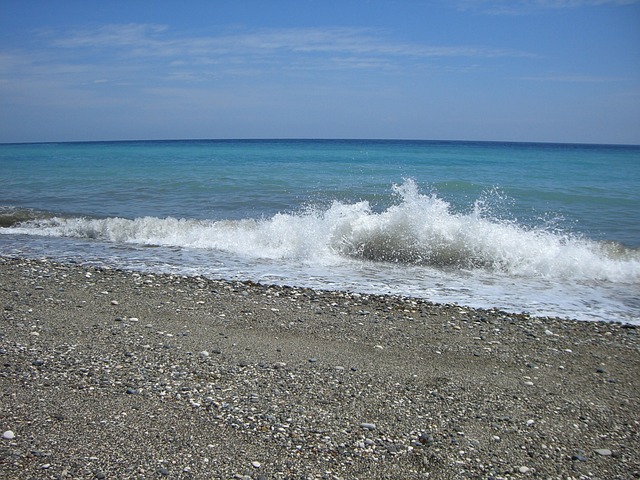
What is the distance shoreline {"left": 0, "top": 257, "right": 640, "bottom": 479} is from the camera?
3506 millimetres

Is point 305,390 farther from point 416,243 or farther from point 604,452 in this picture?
point 416,243

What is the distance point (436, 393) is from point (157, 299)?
3.98 meters

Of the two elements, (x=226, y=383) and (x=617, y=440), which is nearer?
(x=617, y=440)

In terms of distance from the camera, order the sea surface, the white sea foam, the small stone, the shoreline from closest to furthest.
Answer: the shoreline
the small stone
the sea surface
the white sea foam

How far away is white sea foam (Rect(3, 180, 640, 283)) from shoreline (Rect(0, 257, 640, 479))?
3016 millimetres

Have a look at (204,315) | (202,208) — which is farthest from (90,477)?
(202,208)

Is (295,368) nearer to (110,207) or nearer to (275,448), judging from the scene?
(275,448)

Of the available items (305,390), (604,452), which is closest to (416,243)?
(305,390)

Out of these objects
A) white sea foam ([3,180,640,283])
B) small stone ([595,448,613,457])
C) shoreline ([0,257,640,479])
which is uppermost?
white sea foam ([3,180,640,283])

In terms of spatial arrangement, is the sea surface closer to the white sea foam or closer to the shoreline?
the white sea foam

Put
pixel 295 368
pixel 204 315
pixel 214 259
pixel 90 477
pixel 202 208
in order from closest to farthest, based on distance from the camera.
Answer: pixel 90 477, pixel 295 368, pixel 204 315, pixel 214 259, pixel 202 208

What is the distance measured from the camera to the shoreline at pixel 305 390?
3.51 m

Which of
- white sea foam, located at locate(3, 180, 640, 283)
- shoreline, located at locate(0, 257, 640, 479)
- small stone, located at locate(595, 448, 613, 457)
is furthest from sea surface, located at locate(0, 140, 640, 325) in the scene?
small stone, located at locate(595, 448, 613, 457)

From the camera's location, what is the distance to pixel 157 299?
23.2 ft
